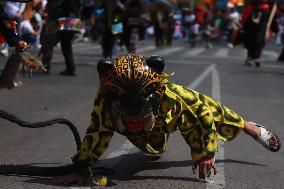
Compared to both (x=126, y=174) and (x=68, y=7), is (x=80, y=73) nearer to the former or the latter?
(x=68, y=7)

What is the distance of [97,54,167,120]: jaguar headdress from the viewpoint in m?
4.21

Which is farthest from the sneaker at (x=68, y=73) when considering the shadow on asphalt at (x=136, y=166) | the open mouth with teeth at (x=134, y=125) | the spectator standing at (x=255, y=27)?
Result: the open mouth with teeth at (x=134, y=125)

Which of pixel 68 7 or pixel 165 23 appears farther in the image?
pixel 165 23

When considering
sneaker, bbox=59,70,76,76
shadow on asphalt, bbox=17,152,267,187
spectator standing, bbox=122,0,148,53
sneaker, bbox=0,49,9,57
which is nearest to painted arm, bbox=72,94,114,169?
shadow on asphalt, bbox=17,152,267,187

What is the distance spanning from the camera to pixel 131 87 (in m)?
4.21

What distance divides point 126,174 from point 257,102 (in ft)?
17.2

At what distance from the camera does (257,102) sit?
9898 millimetres

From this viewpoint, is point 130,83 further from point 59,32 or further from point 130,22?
point 130,22

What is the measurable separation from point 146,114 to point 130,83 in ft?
0.78

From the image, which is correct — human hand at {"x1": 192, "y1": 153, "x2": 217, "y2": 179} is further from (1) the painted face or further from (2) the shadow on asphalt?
(1) the painted face

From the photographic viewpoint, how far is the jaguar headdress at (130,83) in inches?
166

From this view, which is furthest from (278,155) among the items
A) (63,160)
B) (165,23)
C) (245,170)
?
(165,23)

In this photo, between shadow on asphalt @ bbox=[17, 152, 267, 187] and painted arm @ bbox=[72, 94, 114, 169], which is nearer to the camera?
painted arm @ bbox=[72, 94, 114, 169]

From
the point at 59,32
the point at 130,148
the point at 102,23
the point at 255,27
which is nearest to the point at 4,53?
the point at 102,23
